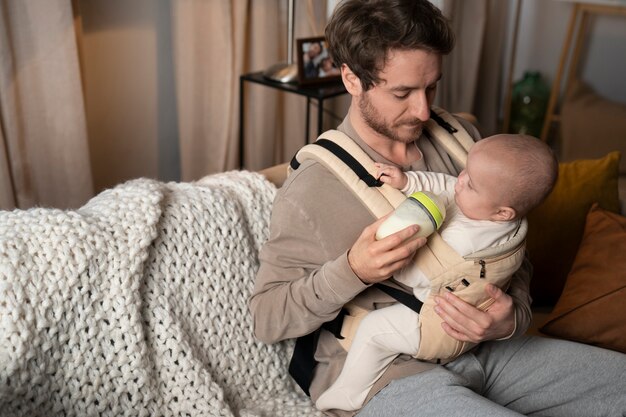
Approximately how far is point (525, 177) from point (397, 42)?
1.17 feet

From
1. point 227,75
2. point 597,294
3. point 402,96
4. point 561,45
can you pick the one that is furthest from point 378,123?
point 561,45

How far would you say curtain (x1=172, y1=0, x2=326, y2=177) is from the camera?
8.36 ft

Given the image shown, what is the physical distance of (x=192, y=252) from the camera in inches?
59.8

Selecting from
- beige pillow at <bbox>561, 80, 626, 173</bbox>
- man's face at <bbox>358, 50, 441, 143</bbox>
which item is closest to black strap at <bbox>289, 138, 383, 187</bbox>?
man's face at <bbox>358, 50, 441, 143</bbox>

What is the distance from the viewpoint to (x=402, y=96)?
1440mm

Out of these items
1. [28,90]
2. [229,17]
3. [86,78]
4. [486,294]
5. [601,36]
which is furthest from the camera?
[601,36]

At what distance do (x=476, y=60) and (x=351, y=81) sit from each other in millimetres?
2367

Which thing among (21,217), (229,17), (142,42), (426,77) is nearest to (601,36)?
(229,17)

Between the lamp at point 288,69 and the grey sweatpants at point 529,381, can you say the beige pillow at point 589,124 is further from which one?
the grey sweatpants at point 529,381

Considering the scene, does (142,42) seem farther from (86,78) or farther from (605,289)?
(605,289)

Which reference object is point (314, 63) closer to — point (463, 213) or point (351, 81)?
point (351, 81)

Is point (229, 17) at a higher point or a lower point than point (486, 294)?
higher

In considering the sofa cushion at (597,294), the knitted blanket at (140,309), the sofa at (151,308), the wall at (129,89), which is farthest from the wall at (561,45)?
the knitted blanket at (140,309)

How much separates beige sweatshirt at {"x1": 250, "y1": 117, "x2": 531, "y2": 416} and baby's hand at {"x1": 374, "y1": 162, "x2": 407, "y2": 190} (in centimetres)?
7
